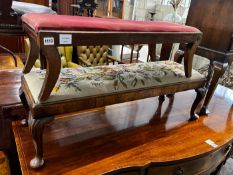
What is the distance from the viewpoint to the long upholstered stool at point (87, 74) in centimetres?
68

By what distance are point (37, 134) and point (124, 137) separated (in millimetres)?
469

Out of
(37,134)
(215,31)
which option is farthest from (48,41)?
(215,31)

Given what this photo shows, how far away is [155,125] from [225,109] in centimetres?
65

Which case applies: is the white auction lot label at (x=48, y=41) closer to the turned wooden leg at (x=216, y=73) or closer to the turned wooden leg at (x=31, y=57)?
the turned wooden leg at (x=31, y=57)

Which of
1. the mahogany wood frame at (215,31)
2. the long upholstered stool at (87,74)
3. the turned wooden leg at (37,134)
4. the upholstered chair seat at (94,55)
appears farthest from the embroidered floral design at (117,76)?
the upholstered chair seat at (94,55)

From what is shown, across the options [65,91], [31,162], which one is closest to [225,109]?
[65,91]

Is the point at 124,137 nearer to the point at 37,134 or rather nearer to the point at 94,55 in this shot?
the point at 37,134

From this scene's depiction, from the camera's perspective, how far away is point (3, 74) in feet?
4.39

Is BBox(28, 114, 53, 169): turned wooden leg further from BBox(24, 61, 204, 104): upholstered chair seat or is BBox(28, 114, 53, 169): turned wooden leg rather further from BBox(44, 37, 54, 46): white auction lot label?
BBox(44, 37, 54, 46): white auction lot label

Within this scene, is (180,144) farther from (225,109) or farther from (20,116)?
(20,116)

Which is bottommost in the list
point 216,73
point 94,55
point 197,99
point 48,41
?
point 94,55

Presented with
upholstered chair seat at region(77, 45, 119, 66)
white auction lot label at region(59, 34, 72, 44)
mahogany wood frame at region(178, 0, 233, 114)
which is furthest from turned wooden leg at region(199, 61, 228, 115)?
upholstered chair seat at region(77, 45, 119, 66)

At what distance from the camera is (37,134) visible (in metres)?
0.76

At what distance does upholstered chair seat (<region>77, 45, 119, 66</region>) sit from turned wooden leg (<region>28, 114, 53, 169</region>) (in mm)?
1887
